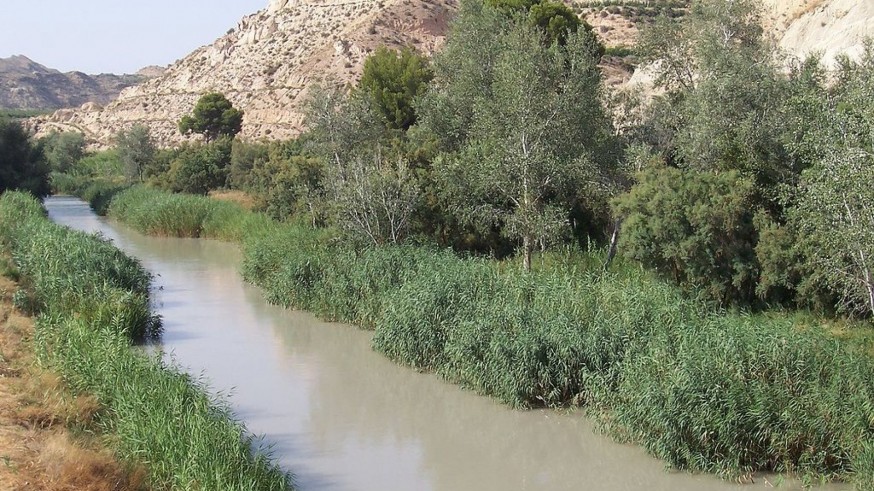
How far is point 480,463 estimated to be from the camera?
517 inches

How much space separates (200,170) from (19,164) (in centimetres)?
1020

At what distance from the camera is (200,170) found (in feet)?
172

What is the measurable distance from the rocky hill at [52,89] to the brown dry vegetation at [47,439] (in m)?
169

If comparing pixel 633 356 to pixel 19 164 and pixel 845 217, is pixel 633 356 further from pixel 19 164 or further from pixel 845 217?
pixel 19 164

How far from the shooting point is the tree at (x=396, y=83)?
39469 mm

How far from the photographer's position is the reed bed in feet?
38.4

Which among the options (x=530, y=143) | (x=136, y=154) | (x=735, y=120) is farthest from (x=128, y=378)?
(x=136, y=154)

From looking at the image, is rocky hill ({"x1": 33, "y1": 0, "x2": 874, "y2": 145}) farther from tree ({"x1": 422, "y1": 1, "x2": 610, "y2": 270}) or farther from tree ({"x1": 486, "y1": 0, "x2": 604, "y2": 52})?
tree ({"x1": 422, "y1": 1, "x2": 610, "y2": 270})

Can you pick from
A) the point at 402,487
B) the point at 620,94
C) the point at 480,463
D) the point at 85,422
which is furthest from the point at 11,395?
the point at 620,94

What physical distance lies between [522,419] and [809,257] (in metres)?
6.69

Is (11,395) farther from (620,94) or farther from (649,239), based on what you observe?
(620,94)

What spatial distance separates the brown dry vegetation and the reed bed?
6727 millimetres

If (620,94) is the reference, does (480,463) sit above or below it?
below

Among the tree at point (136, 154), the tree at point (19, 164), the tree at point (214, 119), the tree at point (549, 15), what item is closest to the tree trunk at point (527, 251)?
the tree at point (549, 15)
